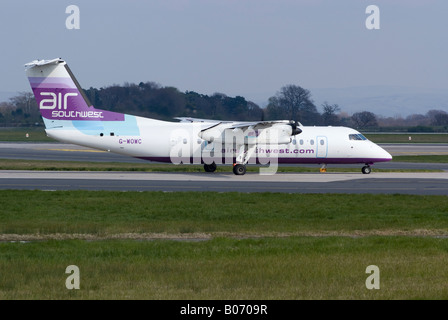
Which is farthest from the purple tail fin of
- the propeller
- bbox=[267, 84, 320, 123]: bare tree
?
bbox=[267, 84, 320, 123]: bare tree

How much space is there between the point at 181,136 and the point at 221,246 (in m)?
22.5

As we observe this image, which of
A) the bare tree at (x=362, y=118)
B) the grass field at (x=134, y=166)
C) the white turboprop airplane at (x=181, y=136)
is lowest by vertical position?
the grass field at (x=134, y=166)

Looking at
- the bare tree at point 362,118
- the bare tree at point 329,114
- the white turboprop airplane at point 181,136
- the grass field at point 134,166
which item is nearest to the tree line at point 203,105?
the bare tree at point 329,114

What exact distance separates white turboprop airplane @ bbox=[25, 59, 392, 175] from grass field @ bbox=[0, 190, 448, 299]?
979 centimetres

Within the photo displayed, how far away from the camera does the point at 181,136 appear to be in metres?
38.0

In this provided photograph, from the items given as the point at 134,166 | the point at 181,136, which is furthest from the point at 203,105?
the point at 181,136

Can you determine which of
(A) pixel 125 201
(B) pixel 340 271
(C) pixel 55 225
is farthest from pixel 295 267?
(A) pixel 125 201

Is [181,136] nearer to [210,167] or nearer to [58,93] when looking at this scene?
[210,167]

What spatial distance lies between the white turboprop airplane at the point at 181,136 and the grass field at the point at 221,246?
9.79 metres

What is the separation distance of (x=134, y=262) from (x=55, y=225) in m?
6.44

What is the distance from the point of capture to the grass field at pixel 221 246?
11.5 m

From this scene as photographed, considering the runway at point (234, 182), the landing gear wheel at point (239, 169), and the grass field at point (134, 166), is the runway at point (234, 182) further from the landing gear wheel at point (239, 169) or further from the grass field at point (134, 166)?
the grass field at point (134, 166)

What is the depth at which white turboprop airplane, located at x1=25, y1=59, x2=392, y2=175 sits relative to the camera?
36031 mm
